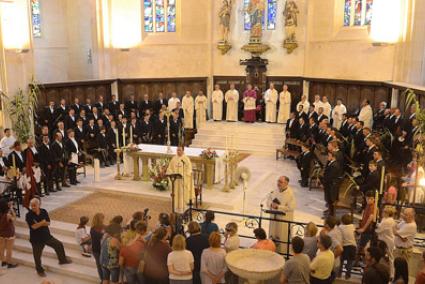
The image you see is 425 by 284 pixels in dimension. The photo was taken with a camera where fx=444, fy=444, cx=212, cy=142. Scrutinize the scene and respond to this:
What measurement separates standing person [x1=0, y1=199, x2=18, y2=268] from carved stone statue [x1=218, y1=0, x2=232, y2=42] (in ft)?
46.7

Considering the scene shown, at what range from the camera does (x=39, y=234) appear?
319 inches

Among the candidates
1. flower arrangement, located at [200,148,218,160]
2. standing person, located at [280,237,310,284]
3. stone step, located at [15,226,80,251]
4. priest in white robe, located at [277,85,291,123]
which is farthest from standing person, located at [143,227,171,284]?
priest in white robe, located at [277,85,291,123]

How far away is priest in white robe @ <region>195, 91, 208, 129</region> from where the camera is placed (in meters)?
19.0

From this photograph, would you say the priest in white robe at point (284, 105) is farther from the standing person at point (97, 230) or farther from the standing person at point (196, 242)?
the standing person at point (196, 242)

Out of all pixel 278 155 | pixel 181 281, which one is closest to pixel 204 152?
pixel 278 155

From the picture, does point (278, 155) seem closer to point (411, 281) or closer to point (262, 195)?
point (262, 195)

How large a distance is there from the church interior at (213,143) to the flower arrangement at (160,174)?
0.33ft

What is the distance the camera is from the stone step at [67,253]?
8.61 m

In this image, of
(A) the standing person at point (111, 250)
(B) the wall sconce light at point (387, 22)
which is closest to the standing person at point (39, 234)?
(A) the standing person at point (111, 250)

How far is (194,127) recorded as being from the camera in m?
18.7

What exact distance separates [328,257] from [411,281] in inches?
88.9

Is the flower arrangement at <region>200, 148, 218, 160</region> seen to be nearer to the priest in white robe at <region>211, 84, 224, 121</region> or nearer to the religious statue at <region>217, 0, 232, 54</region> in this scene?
the priest in white robe at <region>211, 84, 224, 121</region>

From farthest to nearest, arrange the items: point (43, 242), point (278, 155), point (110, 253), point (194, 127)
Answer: point (194, 127) → point (278, 155) → point (43, 242) → point (110, 253)

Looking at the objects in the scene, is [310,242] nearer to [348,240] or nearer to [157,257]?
[348,240]
